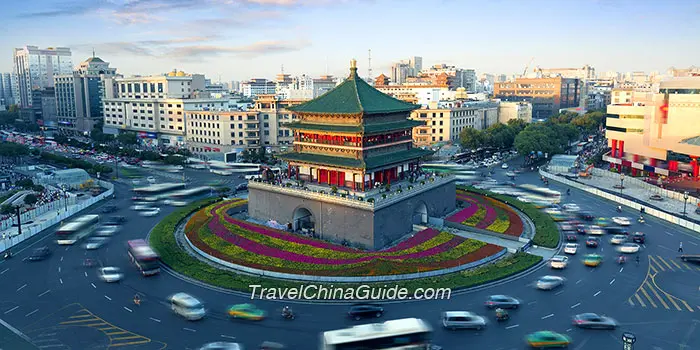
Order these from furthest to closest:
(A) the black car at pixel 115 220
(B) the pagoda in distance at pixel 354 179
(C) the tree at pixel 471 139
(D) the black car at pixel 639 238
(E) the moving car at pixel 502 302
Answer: (C) the tree at pixel 471 139 < (A) the black car at pixel 115 220 < (D) the black car at pixel 639 238 < (B) the pagoda in distance at pixel 354 179 < (E) the moving car at pixel 502 302

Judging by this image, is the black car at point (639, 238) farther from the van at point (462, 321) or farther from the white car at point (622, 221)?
the van at point (462, 321)

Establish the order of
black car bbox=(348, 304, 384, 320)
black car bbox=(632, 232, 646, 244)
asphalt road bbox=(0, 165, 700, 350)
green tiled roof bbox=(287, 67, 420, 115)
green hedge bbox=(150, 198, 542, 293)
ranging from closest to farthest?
asphalt road bbox=(0, 165, 700, 350) < black car bbox=(348, 304, 384, 320) < green hedge bbox=(150, 198, 542, 293) < black car bbox=(632, 232, 646, 244) < green tiled roof bbox=(287, 67, 420, 115)

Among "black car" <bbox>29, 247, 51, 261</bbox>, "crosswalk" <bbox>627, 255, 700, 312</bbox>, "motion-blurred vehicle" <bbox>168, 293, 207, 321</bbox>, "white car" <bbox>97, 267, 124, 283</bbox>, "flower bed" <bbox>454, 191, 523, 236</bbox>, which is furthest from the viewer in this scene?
"flower bed" <bbox>454, 191, 523, 236</bbox>

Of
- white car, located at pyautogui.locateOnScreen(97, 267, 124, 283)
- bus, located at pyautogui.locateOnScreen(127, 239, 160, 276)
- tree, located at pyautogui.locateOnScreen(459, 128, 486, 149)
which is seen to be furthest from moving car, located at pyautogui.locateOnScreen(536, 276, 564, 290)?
tree, located at pyautogui.locateOnScreen(459, 128, 486, 149)

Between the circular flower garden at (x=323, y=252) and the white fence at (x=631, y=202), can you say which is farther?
the white fence at (x=631, y=202)

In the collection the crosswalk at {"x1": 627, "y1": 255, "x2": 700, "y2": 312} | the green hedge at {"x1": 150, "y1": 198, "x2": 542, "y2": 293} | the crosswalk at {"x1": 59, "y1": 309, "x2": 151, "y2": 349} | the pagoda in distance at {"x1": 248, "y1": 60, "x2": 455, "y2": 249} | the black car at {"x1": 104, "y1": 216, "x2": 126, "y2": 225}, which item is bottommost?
the crosswalk at {"x1": 59, "y1": 309, "x2": 151, "y2": 349}

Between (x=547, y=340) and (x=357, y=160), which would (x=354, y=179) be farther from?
(x=547, y=340)

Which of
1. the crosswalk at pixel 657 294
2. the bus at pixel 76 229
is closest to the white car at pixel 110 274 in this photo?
the bus at pixel 76 229

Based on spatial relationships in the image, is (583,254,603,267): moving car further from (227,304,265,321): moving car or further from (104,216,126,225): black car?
(104,216,126,225): black car
